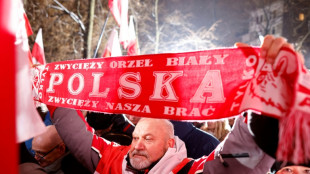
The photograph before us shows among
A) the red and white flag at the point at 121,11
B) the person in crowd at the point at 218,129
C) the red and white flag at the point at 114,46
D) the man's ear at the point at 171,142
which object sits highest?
the red and white flag at the point at 121,11

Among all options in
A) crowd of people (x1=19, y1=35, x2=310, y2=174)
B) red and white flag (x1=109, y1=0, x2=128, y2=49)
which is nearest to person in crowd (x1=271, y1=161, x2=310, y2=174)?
crowd of people (x1=19, y1=35, x2=310, y2=174)

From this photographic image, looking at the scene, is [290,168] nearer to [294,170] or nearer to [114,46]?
[294,170]

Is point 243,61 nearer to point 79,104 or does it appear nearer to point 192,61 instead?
point 192,61

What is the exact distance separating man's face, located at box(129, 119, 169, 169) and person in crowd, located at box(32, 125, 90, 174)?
72 cm

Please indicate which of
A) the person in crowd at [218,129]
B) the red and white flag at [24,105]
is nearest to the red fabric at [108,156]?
the red and white flag at [24,105]

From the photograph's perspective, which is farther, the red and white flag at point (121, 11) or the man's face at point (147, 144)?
the red and white flag at point (121, 11)

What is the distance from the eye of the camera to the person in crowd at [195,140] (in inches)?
116

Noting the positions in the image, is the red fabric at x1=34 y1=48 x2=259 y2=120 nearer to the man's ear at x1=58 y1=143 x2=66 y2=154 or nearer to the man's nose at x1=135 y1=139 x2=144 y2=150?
the man's nose at x1=135 y1=139 x2=144 y2=150

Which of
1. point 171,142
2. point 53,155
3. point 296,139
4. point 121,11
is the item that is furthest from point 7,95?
point 121,11

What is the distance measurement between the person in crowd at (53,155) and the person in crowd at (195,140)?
44.3 inches

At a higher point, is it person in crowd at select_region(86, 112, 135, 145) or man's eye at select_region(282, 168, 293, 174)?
person in crowd at select_region(86, 112, 135, 145)

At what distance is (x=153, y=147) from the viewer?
7.81 ft

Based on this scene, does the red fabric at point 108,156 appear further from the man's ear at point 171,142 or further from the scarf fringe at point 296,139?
the scarf fringe at point 296,139

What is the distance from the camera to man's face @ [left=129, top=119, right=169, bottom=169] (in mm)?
2299
